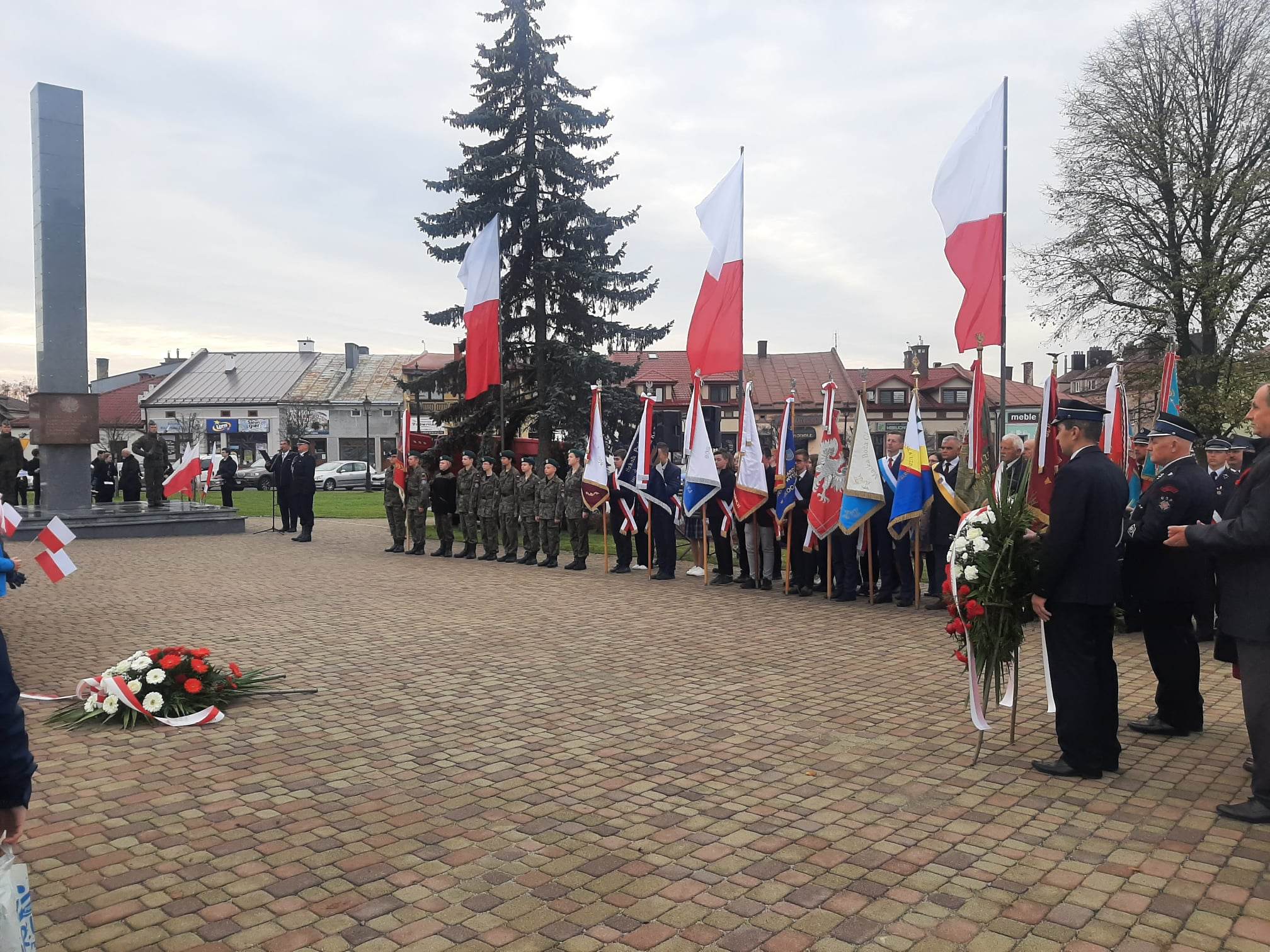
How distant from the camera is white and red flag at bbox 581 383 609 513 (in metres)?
14.7

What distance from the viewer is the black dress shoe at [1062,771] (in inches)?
203

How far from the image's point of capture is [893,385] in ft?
231

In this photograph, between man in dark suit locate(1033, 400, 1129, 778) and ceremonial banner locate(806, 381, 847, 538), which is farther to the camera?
ceremonial banner locate(806, 381, 847, 538)

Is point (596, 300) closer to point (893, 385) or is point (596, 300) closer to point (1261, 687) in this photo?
point (1261, 687)

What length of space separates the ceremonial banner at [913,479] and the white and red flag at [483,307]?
32.4 feet

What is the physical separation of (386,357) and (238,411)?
12.8 metres

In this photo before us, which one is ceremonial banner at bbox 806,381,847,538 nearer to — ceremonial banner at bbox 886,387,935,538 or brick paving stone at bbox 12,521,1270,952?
ceremonial banner at bbox 886,387,935,538

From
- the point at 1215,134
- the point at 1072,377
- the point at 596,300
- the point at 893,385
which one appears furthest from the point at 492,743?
the point at 1072,377

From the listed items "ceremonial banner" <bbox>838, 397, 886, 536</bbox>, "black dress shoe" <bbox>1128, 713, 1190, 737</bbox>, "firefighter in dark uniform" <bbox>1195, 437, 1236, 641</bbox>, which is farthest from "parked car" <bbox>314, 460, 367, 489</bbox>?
"black dress shoe" <bbox>1128, 713, 1190, 737</bbox>

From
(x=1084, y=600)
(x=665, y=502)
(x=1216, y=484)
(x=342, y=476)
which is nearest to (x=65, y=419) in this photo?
(x=665, y=502)

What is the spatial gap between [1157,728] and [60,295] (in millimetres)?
22373

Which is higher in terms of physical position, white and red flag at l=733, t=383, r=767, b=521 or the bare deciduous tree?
the bare deciduous tree

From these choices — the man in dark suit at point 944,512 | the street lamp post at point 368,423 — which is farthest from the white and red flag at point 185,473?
the street lamp post at point 368,423

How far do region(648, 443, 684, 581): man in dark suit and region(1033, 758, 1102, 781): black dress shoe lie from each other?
8.94 m
